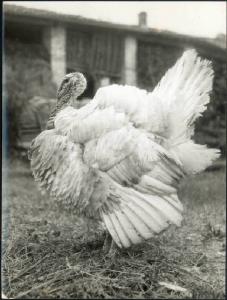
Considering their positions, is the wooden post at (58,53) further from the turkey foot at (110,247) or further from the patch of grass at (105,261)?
the turkey foot at (110,247)

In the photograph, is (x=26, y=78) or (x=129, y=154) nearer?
(x=129, y=154)

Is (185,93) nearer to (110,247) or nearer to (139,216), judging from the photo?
(139,216)

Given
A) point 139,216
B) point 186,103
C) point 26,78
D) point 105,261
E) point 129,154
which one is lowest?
point 105,261

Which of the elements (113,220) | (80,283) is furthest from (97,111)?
(80,283)

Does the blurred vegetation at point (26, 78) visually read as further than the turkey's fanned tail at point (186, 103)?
Yes

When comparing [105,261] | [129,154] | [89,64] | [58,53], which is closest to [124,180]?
[129,154]

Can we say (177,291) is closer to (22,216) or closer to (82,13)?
(82,13)

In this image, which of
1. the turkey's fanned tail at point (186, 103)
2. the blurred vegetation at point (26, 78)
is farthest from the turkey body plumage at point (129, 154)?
the blurred vegetation at point (26, 78)
